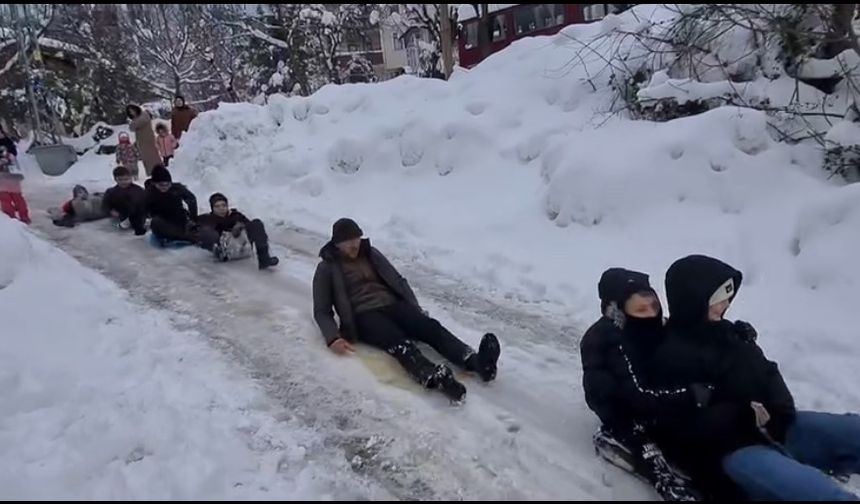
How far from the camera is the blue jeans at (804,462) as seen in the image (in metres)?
2.47

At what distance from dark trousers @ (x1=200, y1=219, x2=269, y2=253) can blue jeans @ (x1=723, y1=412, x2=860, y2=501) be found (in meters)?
4.82

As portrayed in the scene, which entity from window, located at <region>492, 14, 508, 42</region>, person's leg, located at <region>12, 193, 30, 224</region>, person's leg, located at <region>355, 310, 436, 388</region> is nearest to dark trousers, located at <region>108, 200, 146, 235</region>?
person's leg, located at <region>12, 193, 30, 224</region>

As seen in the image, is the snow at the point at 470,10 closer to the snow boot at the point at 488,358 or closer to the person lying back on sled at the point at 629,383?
the snow boot at the point at 488,358

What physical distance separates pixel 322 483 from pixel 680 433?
1.57 m

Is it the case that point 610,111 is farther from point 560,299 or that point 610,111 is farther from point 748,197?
point 560,299

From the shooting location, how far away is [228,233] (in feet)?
22.6

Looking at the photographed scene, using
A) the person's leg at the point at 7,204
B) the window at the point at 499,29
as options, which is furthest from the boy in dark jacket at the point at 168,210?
the window at the point at 499,29

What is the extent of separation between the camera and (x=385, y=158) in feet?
32.4

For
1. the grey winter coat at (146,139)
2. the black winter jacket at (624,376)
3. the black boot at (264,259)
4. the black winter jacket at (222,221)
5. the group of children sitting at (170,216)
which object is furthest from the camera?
the grey winter coat at (146,139)

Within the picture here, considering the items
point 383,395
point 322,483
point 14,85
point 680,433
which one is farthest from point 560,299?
point 14,85

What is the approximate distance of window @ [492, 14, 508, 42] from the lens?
994 inches

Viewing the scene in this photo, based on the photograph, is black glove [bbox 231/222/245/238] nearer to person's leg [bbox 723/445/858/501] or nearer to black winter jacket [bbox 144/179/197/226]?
black winter jacket [bbox 144/179/197/226]

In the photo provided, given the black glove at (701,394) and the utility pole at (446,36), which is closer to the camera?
the black glove at (701,394)

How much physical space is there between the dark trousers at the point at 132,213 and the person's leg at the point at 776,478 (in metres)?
7.24
